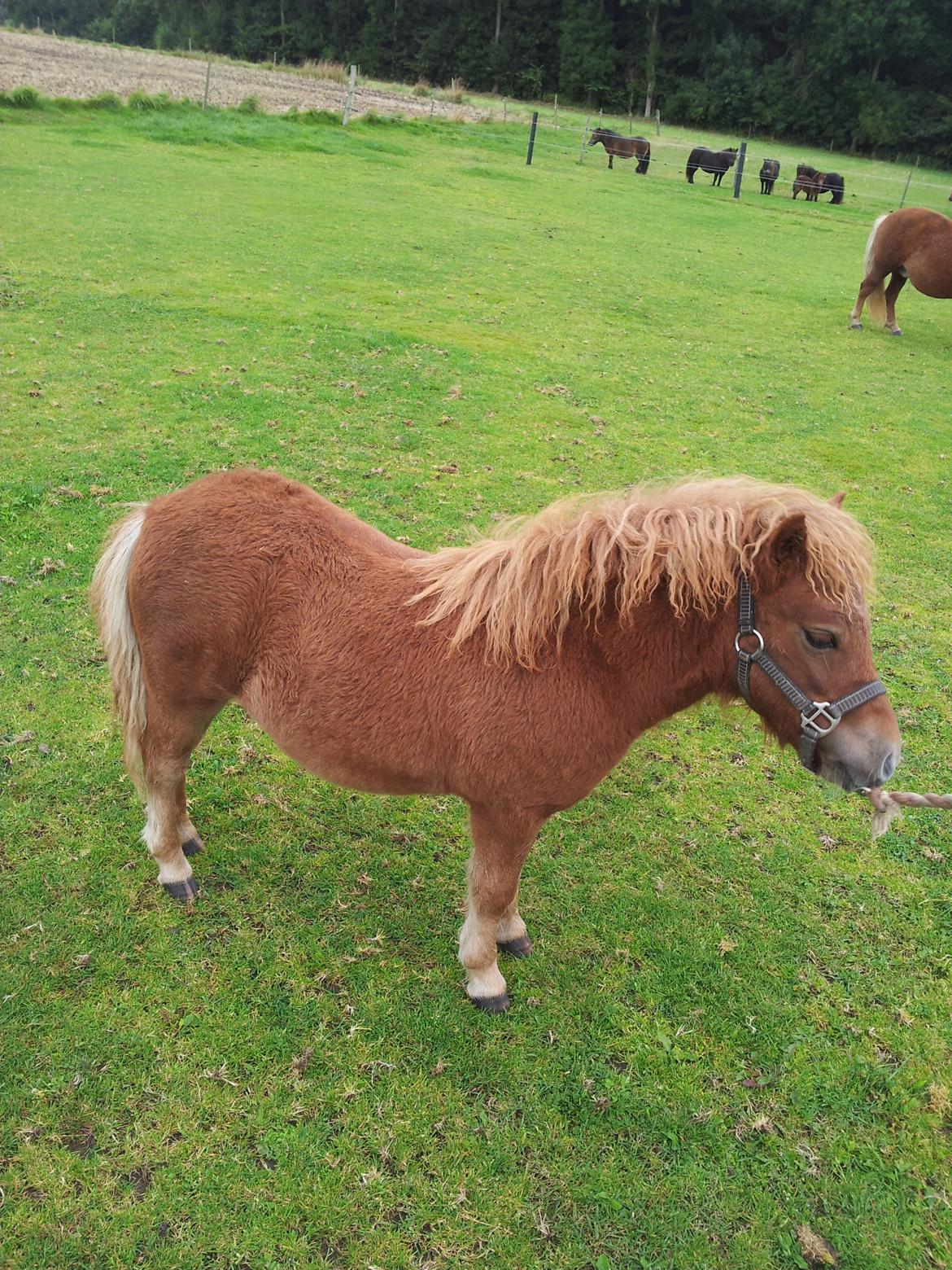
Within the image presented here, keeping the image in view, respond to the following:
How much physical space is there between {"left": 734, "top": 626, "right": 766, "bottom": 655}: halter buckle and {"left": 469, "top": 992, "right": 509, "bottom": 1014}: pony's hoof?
175 centimetres

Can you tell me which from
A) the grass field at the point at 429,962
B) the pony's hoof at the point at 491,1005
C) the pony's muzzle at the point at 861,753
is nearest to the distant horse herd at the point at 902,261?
the grass field at the point at 429,962

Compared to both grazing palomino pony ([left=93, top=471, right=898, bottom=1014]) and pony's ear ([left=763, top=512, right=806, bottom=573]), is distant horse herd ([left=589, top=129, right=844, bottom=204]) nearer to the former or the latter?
grazing palomino pony ([left=93, top=471, right=898, bottom=1014])

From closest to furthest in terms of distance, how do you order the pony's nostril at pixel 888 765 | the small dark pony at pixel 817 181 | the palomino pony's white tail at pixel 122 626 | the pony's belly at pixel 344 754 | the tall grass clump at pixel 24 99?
the pony's nostril at pixel 888 765
the pony's belly at pixel 344 754
the palomino pony's white tail at pixel 122 626
the tall grass clump at pixel 24 99
the small dark pony at pixel 817 181

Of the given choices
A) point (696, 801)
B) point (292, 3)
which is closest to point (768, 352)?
point (696, 801)

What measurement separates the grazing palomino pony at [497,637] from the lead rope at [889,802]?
0.15m

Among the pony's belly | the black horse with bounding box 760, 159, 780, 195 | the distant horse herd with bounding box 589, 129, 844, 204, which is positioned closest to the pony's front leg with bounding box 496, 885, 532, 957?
the pony's belly

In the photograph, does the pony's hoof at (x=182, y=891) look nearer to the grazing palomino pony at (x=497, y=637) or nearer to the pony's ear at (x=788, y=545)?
the grazing palomino pony at (x=497, y=637)

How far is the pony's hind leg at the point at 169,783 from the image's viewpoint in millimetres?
3066

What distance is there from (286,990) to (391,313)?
30.9 ft

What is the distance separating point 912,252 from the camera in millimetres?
Result: 12266

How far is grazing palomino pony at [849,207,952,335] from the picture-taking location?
473 inches

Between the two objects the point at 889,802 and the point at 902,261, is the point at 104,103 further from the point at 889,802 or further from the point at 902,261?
the point at 889,802

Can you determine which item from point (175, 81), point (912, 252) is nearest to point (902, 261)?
point (912, 252)

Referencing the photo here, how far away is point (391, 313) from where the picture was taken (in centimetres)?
1030
